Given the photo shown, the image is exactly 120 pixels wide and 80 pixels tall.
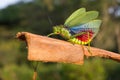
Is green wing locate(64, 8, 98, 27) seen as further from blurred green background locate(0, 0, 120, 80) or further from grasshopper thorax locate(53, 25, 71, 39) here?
blurred green background locate(0, 0, 120, 80)

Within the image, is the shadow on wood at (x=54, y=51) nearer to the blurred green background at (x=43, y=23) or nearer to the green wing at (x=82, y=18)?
the green wing at (x=82, y=18)

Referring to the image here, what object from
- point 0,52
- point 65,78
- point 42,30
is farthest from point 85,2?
point 42,30

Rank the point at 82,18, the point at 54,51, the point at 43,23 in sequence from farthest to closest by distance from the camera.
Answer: the point at 43,23 < the point at 82,18 < the point at 54,51

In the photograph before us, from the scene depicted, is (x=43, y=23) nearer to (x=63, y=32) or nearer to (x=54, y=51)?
(x=63, y=32)

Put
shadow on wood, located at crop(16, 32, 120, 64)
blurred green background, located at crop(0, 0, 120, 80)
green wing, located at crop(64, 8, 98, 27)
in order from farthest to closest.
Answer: blurred green background, located at crop(0, 0, 120, 80)
green wing, located at crop(64, 8, 98, 27)
shadow on wood, located at crop(16, 32, 120, 64)

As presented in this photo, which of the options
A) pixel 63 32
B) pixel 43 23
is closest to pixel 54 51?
pixel 63 32

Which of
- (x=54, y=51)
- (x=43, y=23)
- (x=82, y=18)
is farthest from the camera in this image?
(x=43, y=23)

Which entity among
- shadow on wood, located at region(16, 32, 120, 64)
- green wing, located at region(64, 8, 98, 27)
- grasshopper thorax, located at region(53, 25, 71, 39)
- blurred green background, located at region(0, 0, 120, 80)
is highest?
green wing, located at region(64, 8, 98, 27)

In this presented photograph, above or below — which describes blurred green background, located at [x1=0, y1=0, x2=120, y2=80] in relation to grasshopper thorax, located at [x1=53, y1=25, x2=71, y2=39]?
below

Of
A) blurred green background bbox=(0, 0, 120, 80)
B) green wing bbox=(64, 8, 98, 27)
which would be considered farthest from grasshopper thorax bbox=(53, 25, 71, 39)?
blurred green background bbox=(0, 0, 120, 80)
